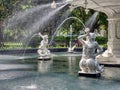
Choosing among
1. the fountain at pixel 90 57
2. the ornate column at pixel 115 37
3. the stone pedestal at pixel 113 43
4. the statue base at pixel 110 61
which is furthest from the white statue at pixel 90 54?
the ornate column at pixel 115 37

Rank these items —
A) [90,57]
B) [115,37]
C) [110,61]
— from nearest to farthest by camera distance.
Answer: [90,57] < [110,61] < [115,37]

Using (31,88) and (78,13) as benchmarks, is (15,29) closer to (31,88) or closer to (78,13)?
(78,13)

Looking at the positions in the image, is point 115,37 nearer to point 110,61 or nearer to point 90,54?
point 110,61

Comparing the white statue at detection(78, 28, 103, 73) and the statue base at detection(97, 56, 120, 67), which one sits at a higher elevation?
the white statue at detection(78, 28, 103, 73)

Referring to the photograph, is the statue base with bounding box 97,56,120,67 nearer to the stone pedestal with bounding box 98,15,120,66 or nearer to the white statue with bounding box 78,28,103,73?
the stone pedestal with bounding box 98,15,120,66

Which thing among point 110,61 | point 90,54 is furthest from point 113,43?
point 90,54

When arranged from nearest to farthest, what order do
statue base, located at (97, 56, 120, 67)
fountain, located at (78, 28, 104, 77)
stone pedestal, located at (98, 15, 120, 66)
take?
fountain, located at (78, 28, 104, 77) < statue base, located at (97, 56, 120, 67) < stone pedestal, located at (98, 15, 120, 66)

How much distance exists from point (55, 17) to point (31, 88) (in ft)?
104

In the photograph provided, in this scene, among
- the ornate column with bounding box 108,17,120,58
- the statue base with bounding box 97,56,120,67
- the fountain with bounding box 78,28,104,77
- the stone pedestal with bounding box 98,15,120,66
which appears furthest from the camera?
the ornate column with bounding box 108,17,120,58

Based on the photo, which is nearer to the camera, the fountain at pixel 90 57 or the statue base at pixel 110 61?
the fountain at pixel 90 57

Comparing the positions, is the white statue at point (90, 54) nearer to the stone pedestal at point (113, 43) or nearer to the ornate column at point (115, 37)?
the stone pedestal at point (113, 43)

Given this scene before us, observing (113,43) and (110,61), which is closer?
(110,61)

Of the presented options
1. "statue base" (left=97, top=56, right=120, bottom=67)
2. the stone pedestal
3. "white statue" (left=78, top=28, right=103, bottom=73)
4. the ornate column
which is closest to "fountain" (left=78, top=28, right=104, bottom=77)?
"white statue" (left=78, top=28, right=103, bottom=73)

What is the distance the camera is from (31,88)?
857 centimetres
